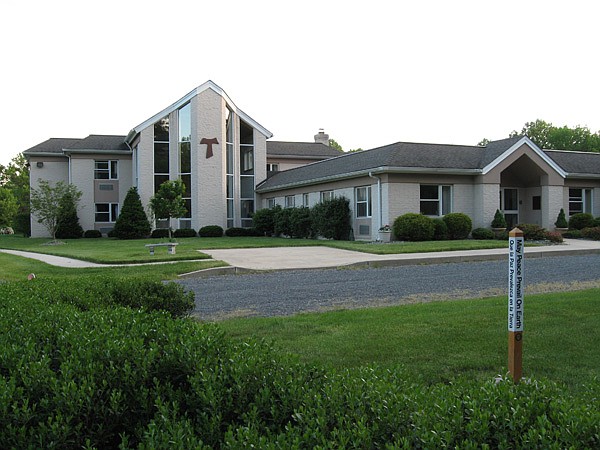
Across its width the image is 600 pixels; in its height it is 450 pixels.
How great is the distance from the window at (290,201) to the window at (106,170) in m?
13.8

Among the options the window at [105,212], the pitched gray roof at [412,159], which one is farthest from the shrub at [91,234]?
the pitched gray roof at [412,159]

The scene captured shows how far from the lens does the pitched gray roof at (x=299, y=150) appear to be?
45.8 metres

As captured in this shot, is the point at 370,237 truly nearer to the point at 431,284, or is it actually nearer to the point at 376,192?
the point at 376,192

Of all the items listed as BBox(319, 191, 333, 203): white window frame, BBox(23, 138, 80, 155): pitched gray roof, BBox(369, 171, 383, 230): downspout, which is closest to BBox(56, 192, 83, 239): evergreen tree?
BBox(23, 138, 80, 155): pitched gray roof

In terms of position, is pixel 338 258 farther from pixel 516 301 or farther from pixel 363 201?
pixel 516 301

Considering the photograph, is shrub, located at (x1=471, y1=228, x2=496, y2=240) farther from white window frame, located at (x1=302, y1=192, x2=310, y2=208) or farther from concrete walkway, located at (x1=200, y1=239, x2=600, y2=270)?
white window frame, located at (x1=302, y1=192, x2=310, y2=208)

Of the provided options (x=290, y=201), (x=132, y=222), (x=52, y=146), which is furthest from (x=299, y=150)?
(x=52, y=146)

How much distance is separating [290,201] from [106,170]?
1477 centimetres

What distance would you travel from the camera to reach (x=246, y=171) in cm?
4044

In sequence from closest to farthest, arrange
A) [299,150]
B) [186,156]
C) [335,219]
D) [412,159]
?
[412,159] < [335,219] < [186,156] < [299,150]

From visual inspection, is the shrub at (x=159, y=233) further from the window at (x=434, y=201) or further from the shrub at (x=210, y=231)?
the window at (x=434, y=201)

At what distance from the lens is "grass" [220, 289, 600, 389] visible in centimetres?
545

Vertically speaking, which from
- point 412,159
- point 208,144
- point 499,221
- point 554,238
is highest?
point 208,144

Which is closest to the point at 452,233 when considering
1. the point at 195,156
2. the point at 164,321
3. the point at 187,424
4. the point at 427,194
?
the point at 427,194
